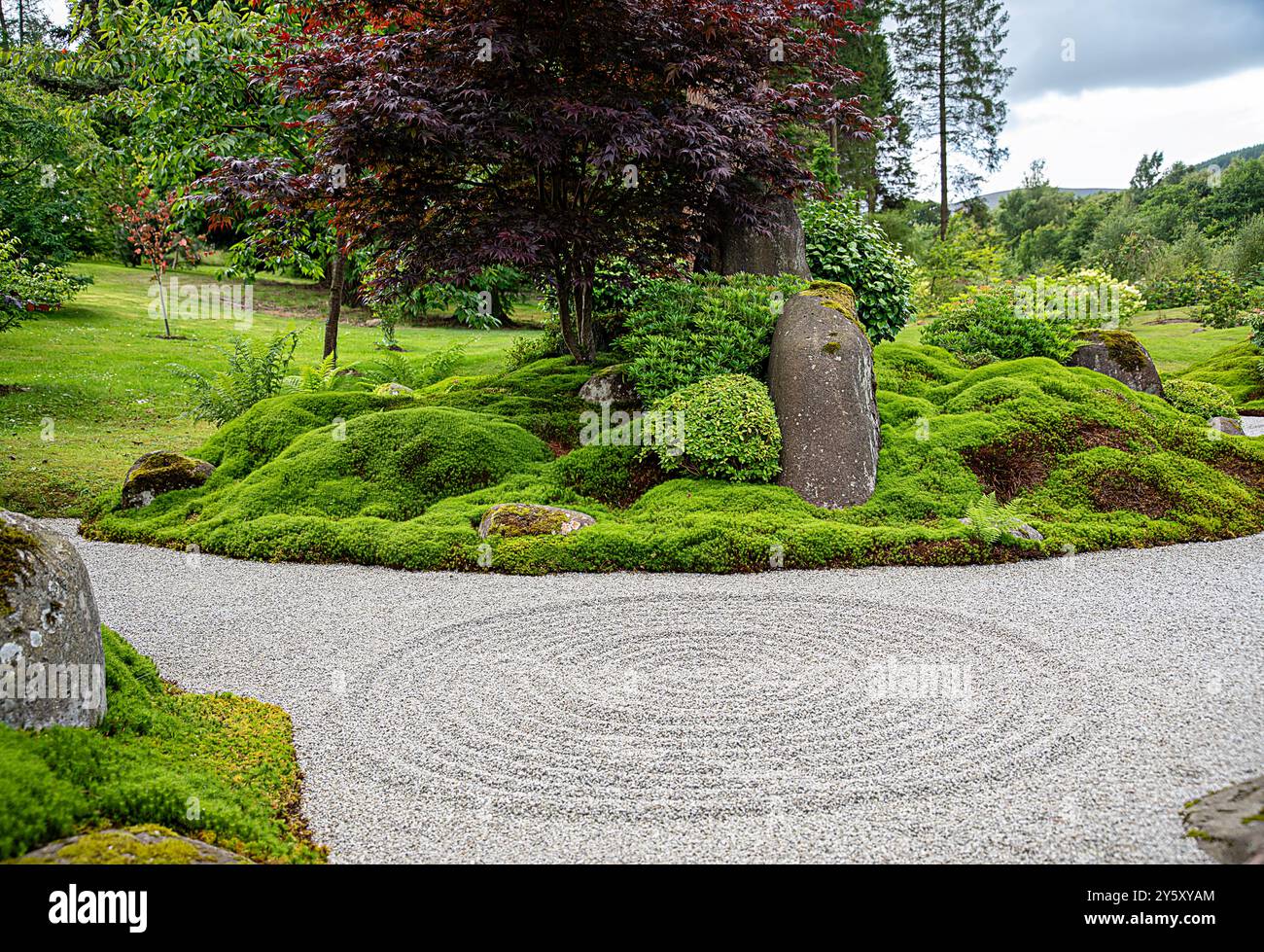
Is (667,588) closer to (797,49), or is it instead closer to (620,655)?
(620,655)

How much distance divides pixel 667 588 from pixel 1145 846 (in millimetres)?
4489

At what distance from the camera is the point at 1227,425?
12.2 m

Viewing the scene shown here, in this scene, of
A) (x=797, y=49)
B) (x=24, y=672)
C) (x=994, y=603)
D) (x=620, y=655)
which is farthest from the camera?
(x=797, y=49)

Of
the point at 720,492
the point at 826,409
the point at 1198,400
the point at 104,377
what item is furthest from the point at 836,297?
the point at 104,377

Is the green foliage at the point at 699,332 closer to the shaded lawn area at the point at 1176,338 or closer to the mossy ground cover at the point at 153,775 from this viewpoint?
the mossy ground cover at the point at 153,775

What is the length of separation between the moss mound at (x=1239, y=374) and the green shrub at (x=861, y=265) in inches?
263

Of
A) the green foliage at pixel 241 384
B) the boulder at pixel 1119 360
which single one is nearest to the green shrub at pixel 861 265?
the boulder at pixel 1119 360

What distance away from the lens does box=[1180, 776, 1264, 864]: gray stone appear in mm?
3422

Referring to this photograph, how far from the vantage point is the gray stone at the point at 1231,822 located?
3.42 m

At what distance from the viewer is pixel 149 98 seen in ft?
46.6

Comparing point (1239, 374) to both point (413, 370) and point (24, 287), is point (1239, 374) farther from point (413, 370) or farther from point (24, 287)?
point (24, 287)

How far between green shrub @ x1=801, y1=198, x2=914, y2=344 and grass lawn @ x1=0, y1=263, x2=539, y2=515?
20.4ft

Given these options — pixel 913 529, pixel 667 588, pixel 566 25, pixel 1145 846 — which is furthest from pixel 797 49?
pixel 1145 846
